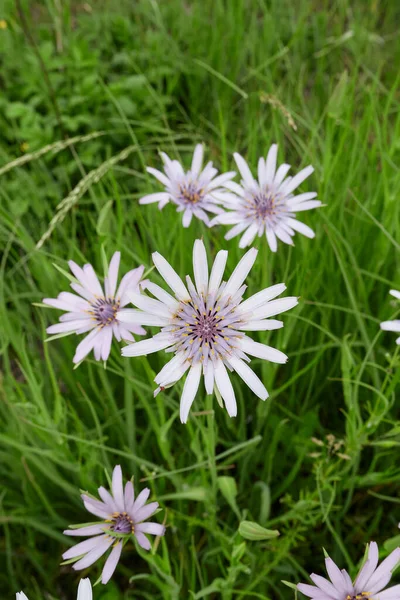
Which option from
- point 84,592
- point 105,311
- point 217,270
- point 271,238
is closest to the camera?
point 84,592

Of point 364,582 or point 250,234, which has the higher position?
point 250,234

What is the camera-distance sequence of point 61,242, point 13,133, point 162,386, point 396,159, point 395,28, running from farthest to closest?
point 395,28 < point 13,133 < point 61,242 < point 396,159 < point 162,386

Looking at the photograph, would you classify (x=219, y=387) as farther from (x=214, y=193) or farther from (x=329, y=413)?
(x=329, y=413)

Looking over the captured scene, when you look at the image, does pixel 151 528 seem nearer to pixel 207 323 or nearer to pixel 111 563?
pixel 111 563

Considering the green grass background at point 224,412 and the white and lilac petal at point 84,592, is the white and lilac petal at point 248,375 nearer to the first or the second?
the green grass background at point 224,412

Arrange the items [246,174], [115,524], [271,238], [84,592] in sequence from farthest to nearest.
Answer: [246,174]
[271,238]
[115,524]
[84,592]

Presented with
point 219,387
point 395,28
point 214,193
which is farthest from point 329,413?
point 395,28

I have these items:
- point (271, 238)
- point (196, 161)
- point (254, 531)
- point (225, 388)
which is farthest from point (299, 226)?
point (254, 531)

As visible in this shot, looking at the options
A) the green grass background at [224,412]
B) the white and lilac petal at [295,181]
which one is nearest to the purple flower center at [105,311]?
the green grass background at [224,412]
